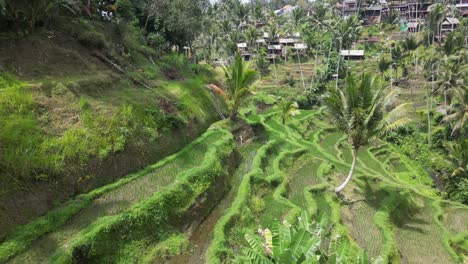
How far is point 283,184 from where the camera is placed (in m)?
17.0

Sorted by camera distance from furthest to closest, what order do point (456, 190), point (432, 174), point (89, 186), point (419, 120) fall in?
point (419, 120)
point (432, 174)
point (456, 190)
point (89, 186)

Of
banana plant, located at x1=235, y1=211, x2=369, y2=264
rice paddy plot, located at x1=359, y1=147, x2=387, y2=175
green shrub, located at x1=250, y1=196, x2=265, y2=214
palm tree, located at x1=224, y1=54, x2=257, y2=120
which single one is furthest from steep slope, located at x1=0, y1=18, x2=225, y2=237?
rice paddy plot, located at x1=359, y1=147, x2=387, y2=175

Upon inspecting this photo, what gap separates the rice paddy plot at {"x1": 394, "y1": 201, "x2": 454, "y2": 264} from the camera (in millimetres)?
14716

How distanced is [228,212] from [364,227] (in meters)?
6.63

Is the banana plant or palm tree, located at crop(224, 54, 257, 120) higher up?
palm tree, located at crop(224, 54, 257, 120)

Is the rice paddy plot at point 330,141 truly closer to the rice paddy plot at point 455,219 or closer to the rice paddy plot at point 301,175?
the rice paddy plot at point 301,175

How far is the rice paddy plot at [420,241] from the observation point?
1472 centimetres

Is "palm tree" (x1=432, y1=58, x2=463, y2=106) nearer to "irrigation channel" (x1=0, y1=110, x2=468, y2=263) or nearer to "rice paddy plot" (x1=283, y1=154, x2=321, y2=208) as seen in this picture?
"irrigation channel" (x1=0, y1=110, x2=468, y2=263)

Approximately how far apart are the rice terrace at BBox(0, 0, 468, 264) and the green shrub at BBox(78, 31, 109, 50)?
0.05 m

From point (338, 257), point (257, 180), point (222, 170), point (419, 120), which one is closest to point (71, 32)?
point (222, 170)

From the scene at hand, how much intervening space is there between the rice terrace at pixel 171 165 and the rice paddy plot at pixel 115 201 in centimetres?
5

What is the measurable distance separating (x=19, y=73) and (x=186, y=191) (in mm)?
7660

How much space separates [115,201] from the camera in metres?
11.3

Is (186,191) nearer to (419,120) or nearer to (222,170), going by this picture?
(222,170)
